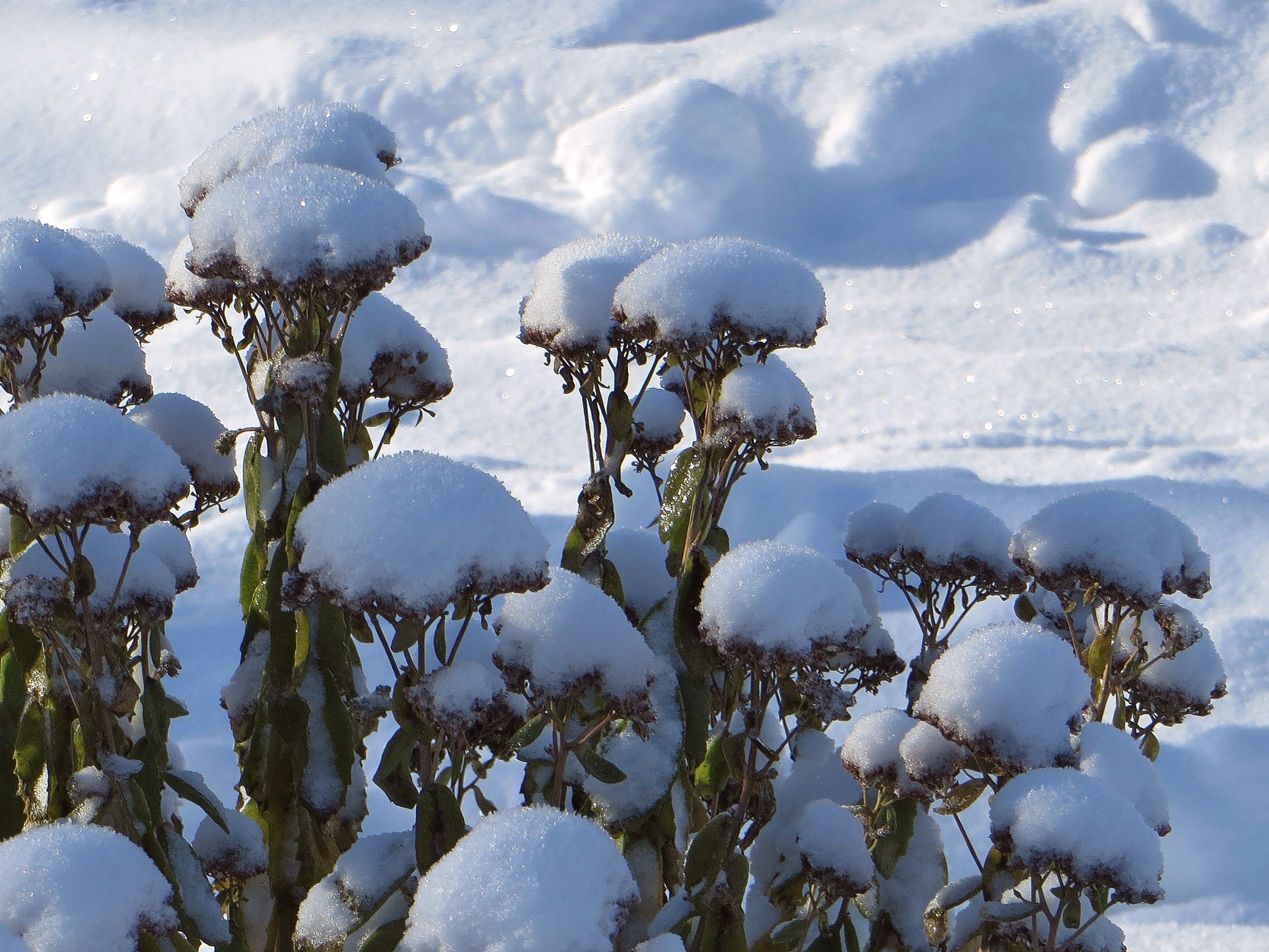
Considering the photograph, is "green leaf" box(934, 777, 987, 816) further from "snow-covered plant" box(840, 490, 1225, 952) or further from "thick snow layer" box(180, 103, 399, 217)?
"thick snow layer" box(180, 103, 399, 217)

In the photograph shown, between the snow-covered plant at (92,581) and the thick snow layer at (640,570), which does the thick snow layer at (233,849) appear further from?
the thick snow layer at (640,570)

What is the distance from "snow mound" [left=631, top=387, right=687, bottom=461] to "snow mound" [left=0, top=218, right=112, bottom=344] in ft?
1.75

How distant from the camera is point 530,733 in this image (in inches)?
38.6

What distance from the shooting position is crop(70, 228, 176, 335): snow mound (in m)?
1.34

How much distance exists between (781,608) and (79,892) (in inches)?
20.8

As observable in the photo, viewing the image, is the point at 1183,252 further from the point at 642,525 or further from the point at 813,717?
the point at 813,717

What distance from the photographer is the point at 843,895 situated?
110 centimetres

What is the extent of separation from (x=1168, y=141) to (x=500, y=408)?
2.67 metres

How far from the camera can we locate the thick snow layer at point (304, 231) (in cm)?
95

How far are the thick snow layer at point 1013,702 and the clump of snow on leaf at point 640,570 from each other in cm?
33

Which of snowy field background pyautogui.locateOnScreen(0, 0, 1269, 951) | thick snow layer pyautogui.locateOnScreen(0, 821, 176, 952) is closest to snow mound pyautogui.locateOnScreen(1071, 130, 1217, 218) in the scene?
snowy field background pyautogui.locateOnScreen(0, 0, 1269, 951)

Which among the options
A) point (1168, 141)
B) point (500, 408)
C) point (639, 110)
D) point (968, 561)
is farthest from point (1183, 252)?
point (968, 561)

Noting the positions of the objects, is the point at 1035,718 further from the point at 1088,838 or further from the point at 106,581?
the point at 106,581

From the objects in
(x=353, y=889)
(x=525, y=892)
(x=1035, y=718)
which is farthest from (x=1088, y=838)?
(x=353, y=889)
